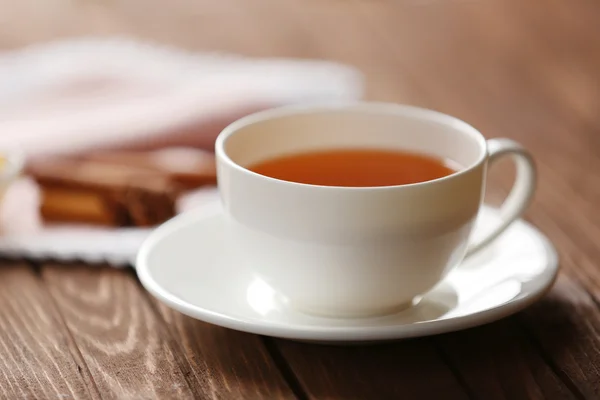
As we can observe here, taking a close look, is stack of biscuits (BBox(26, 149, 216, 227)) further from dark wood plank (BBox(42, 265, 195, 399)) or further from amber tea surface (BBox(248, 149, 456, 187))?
amber tea surface (BBox(248, 149, 456, 187))

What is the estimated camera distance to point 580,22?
1790mm

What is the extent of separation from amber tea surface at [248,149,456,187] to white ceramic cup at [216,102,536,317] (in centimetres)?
3

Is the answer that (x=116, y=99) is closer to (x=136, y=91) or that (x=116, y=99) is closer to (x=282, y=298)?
(x=136, y=91)

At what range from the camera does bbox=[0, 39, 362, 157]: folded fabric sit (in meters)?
1.19

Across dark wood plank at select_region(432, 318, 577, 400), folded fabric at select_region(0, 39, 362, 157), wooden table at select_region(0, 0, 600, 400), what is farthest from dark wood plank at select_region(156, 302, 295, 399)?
folded fabric at select_region(0, 39, 362, 157)

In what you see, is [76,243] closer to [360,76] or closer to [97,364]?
[97,364]

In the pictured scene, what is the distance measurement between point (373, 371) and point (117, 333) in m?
0.24

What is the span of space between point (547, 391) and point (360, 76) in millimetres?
909

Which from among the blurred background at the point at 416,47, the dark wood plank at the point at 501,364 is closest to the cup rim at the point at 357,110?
the dark wood plank at the point at 501,364

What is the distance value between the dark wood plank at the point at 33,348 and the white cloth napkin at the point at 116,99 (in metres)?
0.06

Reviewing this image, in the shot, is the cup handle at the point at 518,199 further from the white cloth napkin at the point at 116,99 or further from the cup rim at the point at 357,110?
the white cloth napkin at the point at 116,99

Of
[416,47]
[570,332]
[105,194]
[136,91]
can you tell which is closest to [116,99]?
[136,91]

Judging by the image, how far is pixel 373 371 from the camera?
0.73m

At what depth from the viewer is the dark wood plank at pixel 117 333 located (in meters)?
0.72
